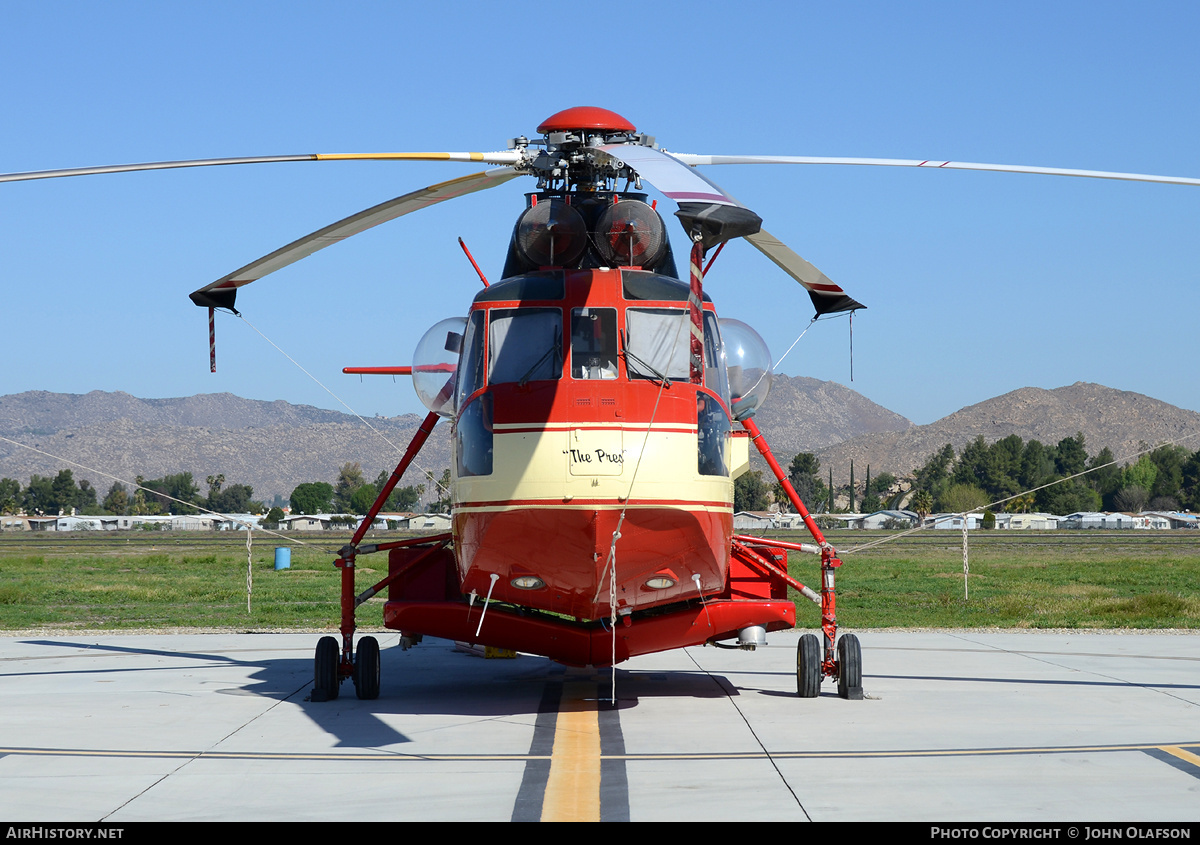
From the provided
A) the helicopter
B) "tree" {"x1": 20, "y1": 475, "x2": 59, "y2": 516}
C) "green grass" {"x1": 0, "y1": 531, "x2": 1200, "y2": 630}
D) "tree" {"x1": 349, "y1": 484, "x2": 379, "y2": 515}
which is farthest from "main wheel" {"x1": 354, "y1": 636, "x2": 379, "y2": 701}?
"tree" {"x1": 20, "y1": 475, "x2": 59, "y2": 516}

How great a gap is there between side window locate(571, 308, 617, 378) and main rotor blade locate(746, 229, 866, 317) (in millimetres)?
2199

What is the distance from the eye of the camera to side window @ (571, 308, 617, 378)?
9711mm

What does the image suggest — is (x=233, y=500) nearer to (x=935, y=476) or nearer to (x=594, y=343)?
(x=935, y=476)

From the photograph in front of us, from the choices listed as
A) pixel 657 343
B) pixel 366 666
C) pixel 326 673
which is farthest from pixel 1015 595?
pixel 657 343

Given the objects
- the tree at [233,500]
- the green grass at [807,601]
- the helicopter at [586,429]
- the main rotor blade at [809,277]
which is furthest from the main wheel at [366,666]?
the tree at [233,500]

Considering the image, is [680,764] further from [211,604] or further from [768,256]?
[211,604]

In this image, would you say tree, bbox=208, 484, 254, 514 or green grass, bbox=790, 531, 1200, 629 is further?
tree, bbox=208, 484, 254, 514

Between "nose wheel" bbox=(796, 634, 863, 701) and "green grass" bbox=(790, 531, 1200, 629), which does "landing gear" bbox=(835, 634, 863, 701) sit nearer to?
"nose wheel" bbox=(796, 634, 863, 701)

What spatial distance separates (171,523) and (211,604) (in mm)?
166311

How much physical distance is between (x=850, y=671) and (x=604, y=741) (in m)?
3.38

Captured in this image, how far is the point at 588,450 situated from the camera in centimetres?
916

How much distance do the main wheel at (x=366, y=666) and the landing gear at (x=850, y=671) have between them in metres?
4.68

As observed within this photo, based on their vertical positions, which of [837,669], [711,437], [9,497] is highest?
[711,437]

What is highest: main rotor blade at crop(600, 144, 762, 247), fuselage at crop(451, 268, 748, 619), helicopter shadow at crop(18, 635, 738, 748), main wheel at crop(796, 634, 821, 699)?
main rotor blade at crop(600, 144, 762, 247)
